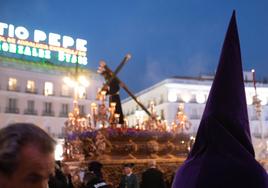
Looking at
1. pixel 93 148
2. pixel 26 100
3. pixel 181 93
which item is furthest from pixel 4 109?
pixel 93 148

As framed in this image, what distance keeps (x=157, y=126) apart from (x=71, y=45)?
39.3 m

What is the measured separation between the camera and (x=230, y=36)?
84.2 inches

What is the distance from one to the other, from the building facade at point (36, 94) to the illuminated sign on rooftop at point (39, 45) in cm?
161

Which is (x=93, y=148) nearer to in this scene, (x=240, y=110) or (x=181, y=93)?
(x=240, y=110)

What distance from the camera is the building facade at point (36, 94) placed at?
162 feet

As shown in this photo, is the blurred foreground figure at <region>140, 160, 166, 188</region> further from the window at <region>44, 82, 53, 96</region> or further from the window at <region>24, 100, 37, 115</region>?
the window at <region>44, 82, 53, 96</region>

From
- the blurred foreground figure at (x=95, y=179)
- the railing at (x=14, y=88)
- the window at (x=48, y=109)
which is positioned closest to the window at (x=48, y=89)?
the window at (x=48, y=109)

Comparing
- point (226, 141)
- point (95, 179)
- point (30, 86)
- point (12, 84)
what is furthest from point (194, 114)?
point (226, 141)

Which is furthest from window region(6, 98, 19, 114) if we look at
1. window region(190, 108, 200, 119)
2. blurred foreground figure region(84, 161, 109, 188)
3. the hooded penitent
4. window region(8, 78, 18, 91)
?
the hooded penitent

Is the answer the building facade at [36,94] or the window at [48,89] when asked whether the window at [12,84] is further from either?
the window at [48,89]

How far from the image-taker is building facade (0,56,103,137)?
162ft

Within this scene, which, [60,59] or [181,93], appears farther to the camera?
[181,93]

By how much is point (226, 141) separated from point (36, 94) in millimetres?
51050

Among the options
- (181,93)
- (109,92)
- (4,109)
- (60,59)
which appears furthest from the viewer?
(181,93)
